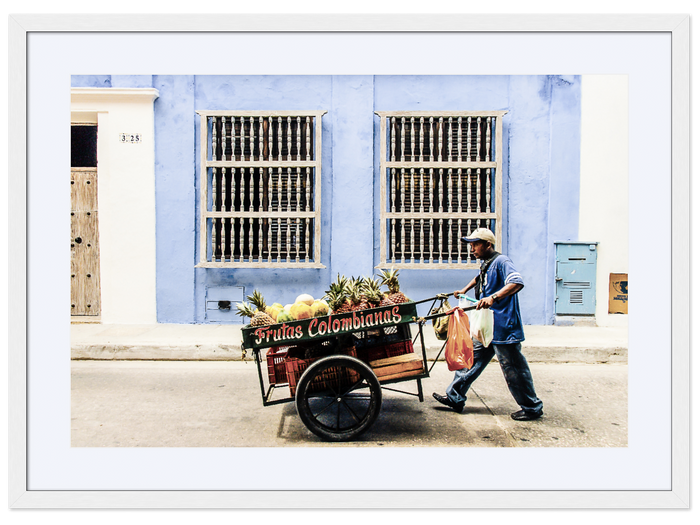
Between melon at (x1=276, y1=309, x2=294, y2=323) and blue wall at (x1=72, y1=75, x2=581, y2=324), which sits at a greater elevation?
blue wall at (x1=72, y1=75, x2=581, y2=324)

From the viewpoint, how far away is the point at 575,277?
762cm

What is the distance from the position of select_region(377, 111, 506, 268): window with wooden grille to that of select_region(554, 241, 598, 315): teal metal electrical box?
1098mm

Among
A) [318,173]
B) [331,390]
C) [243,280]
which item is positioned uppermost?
[318,173]

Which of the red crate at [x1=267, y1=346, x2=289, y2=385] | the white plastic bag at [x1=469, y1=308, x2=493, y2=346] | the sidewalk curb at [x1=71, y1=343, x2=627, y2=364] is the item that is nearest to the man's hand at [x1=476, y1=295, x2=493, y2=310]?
the white plastic bag at [x1=469, y1=308, x2=493, y2=346]

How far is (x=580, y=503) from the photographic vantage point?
9.74 feet

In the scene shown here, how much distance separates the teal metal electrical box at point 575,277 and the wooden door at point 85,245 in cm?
747

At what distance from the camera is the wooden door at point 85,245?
788 centimetres

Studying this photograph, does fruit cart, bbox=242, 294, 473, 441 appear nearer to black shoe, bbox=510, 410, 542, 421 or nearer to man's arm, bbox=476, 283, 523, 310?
man's arm, bbox=476, 283, 523, 310

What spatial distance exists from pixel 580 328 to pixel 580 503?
499cm

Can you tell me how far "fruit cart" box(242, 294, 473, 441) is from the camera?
137 inches

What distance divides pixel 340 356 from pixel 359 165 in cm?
474

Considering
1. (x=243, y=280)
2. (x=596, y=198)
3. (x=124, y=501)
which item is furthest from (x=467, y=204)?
(x=124, y=501)

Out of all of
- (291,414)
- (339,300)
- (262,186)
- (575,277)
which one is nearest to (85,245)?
(262,186)
